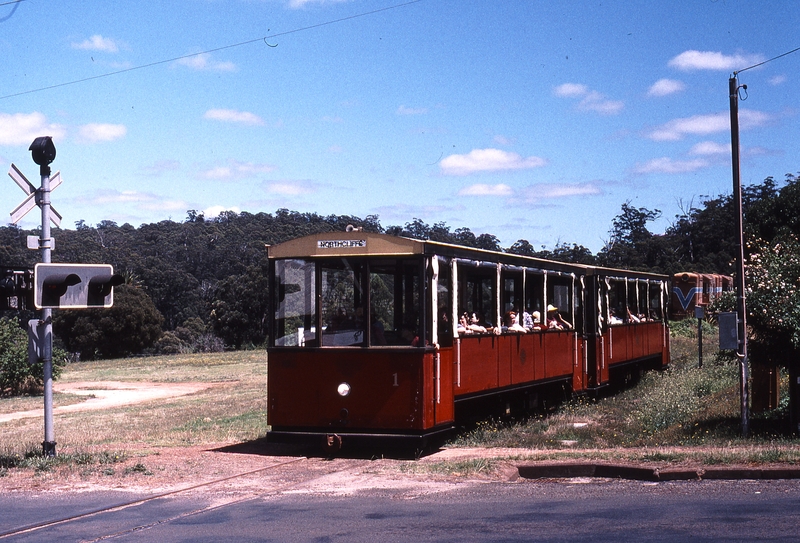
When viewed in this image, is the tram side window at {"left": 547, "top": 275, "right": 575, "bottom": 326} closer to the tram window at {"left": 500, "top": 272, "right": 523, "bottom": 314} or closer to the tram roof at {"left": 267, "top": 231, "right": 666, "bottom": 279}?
the tram window at {"left": 500, "top": 272, "right": 523, "bottom": 314}

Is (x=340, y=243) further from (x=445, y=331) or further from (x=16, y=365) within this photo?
(x=16, y=365)

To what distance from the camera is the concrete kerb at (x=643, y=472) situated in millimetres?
10766

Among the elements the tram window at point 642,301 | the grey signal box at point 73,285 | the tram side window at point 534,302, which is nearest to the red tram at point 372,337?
the tram side window at point 534,302

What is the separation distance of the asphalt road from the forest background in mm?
34007

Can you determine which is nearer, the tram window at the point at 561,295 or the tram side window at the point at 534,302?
the tram side window at the point at 534,302

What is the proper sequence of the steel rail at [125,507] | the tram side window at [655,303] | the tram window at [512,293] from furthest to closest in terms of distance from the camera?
the tram side window at [655,303], the tram window at [512,293], the steel rail at [125,507]

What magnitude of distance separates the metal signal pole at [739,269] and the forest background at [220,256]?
29157 mm

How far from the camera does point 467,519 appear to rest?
8.91 meters

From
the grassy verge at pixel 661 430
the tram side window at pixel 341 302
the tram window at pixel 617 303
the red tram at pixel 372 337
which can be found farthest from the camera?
the tram window at pixel 617 303

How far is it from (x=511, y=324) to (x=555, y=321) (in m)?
2.90

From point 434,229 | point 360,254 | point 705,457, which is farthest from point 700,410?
point 434,229

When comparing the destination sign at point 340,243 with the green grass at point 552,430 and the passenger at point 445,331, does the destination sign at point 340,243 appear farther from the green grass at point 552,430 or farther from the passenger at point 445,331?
the green grass at point 552,430

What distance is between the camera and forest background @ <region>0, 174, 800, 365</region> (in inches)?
2515

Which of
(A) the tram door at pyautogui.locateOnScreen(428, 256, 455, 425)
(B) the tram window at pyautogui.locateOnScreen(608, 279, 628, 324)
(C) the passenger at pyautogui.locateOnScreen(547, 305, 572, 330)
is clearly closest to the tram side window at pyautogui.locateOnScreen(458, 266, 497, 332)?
(A) the tram door at pyautogui.locateOnScreen(428, 256, 455, 425)
